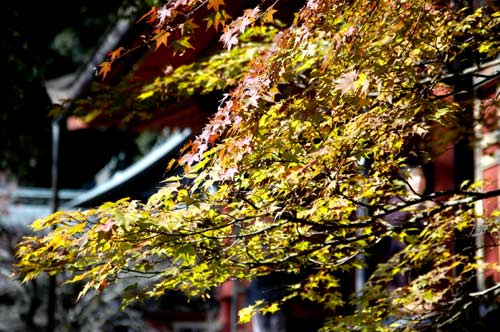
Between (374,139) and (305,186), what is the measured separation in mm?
463

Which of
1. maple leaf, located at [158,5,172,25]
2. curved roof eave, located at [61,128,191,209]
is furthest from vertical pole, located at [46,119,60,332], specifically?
maple leaf, located at [158,5,172,25]

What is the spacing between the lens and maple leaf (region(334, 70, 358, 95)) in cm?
353

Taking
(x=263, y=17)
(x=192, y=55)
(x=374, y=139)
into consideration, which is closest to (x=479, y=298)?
(x=374, y=139)

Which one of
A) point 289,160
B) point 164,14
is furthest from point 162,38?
point 289,160

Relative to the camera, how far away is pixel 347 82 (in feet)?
11.7

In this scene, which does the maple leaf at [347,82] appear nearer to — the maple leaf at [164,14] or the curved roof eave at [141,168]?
the maple leaf at [164,14]

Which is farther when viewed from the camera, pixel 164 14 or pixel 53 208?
pixel 53 208

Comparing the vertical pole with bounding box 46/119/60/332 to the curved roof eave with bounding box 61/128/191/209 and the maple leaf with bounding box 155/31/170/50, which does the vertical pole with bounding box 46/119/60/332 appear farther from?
the maple leaf with bounding box 155/31/170/50

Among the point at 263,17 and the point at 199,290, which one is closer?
the point at 263,17

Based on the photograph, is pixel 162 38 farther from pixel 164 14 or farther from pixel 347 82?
pixel 347 82

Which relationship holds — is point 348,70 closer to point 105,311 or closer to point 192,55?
point 192,55

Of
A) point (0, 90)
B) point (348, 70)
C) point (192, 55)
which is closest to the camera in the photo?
point (348, 70)

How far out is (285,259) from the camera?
14.0 ft

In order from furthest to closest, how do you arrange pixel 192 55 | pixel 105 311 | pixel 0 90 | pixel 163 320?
1. pixel 163 320
2. pixel 105 311
3. pixel 0 90
4. pixel 192 55
